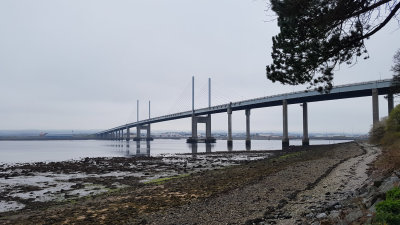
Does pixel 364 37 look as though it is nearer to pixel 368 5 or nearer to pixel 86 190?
pixel 368 5

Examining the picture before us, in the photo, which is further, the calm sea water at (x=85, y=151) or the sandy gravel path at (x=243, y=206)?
the calm sea water at (x=85, y=151)

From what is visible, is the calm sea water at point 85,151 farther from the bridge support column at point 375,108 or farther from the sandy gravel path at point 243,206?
the sandy gravel path at point 243,206

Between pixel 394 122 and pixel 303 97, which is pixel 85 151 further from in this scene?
pixel 394 122

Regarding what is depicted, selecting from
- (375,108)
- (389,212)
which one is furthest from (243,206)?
(375,108)

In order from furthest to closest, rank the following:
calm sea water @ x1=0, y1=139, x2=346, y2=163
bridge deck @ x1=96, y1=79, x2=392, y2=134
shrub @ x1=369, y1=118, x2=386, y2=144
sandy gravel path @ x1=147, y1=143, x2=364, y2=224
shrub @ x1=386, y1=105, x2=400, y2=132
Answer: bridge deck @ x1=96, y1=79, x2=392, y2=134, calm sea water @ x1=0, y1=139, x2=346, y2=163, shrub @ x1=369, y1=118, x2=386, y2=144, shrub @ x1=386, y1=105, x2=400, y2=132, sandy gravel path @ x1=147, y1=143, x2=364, y2=224

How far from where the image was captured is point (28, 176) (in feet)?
96.8

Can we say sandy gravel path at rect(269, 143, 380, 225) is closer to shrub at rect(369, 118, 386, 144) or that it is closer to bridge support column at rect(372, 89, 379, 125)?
shrub at rect(369, 118, 386, 144)

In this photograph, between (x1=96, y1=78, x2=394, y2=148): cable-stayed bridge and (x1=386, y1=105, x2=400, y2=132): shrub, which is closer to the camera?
(x1=386, y1=105, x2=400, y2=132): shrub

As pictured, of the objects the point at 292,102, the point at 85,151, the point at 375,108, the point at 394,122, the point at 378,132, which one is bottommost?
the point at 85,151

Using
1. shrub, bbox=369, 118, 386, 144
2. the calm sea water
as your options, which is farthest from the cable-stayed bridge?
the calm sea water

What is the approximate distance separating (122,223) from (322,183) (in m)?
8.58

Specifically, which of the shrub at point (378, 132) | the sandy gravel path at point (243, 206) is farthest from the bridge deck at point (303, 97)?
the sandy gravel path at point (243, 206)

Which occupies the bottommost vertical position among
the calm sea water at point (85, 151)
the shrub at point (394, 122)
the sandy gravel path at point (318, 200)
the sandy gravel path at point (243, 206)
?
the calm sea water at point (85, 151)

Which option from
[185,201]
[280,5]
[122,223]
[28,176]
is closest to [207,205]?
[185,201]
